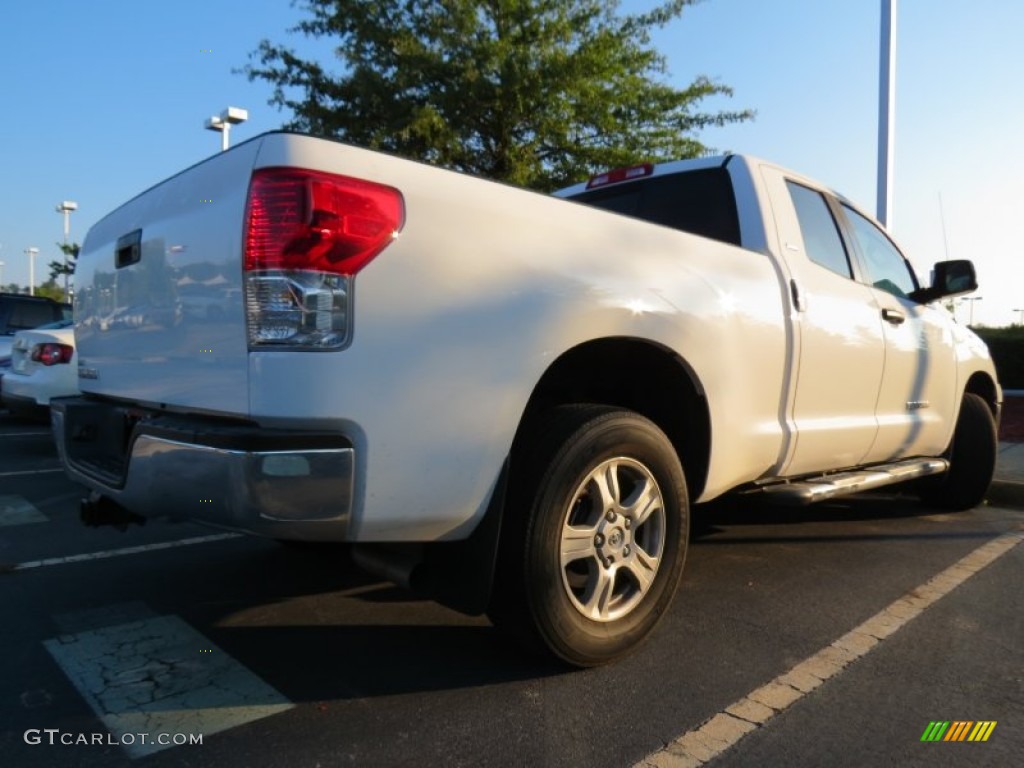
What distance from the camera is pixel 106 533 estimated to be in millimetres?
4641

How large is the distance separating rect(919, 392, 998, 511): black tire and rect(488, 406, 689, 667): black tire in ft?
11.7

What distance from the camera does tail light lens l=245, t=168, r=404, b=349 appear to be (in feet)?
6.93

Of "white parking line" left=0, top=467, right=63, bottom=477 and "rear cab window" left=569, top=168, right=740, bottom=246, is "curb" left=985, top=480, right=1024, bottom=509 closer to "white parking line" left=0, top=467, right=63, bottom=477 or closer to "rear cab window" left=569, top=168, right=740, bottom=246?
"rear cab window" left=569, top=168, right=740, bottom=246

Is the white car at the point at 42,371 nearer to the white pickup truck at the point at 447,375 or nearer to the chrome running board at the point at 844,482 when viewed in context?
the white pickup truck at the point at 447,375

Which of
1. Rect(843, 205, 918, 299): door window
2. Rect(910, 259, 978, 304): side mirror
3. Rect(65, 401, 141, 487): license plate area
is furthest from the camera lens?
Rect(910, 259, 978, 304): side mirror

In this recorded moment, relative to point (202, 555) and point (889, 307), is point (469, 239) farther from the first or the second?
point (889, 307)

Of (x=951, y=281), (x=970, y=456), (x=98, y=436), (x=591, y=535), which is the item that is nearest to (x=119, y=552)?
Result: (x=98, y=436)

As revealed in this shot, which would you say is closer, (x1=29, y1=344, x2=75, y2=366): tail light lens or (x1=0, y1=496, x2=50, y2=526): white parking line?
(x1=0, y1=496, x2=50, y2=526): white parking line

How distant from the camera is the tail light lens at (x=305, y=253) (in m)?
2.11

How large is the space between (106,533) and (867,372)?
4389mm

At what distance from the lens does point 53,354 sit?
7113 mm

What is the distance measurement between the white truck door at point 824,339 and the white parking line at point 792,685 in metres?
0.74

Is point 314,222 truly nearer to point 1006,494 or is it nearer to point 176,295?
point 176,295

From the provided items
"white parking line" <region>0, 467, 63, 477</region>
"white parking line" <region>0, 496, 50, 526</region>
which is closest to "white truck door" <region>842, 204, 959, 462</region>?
"white parking line" <region>0, 496, 50, 526</region>
